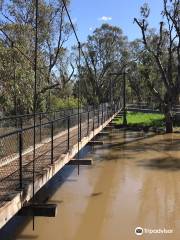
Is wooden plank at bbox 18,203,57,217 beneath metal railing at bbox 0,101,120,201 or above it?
beneath

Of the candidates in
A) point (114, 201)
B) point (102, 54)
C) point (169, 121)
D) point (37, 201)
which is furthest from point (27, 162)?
point (102, 54)

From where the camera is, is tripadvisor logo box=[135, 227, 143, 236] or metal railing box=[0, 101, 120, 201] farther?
tripadvisor logo box=[135, 227, 143, 236]

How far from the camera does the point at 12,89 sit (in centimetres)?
1120

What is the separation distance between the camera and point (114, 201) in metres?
10.4

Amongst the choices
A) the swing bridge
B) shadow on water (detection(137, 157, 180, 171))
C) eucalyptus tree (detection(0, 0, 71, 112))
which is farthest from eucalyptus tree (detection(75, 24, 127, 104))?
the swing bridge

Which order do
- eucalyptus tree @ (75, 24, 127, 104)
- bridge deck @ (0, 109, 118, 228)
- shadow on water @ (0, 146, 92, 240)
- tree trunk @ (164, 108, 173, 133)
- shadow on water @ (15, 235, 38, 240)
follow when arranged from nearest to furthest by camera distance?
bridge deck @ (0, 109, 118, 228), shadow on water @ (15, 235, 38, 240), shadow on water @ (0, 146, 92, 240), tree trunk @ (164, 108, 173, 133), eucalyptus tree @ (75, 24, 127, 104)

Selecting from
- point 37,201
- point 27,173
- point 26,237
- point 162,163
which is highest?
point 27,173

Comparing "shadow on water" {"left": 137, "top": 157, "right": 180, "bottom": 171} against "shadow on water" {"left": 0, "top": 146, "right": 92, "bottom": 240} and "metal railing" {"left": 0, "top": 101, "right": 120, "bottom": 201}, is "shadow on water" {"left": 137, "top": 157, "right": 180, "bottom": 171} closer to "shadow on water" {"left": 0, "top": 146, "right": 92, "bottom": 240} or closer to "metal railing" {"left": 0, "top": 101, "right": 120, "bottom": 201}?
"shadow on water" {"left": 0, "top": 146, "right": 92, "bottom": 240}

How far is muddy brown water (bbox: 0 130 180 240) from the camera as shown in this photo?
816 centimetres

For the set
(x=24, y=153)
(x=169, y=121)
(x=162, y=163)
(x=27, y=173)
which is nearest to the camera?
(x=27, y=173)

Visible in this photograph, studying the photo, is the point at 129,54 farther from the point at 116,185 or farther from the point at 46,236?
the point at 46,236

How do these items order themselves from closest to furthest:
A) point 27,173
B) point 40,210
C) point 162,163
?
1. point 40,210
2. point 27,173
3. point 162,163

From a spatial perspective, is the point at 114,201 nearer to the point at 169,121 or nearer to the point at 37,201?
the point at 37,201

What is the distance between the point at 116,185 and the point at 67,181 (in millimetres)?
1202
